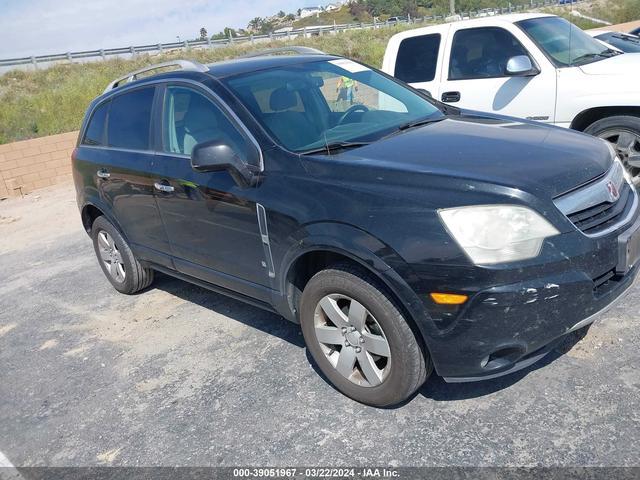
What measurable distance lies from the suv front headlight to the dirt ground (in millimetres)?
923

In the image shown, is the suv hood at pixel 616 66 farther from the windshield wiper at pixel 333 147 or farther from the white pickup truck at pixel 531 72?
the windshield wiper at pixel 333 147

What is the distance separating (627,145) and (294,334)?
3.56 m

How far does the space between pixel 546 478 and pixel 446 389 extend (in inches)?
31.6

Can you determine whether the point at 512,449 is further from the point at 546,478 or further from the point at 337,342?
the point at 337,342

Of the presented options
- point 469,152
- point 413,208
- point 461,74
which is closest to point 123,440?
point 413,208

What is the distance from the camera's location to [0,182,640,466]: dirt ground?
9.14ft

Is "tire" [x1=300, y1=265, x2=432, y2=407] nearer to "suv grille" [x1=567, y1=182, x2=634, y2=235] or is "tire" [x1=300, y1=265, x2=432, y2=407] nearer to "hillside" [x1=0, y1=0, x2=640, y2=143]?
"suv grille" [x1=567, y1=182, x2=634, y2=235]

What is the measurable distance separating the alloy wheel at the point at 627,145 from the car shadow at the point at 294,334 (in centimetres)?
244

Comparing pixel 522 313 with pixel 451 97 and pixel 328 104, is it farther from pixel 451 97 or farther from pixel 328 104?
pixel 451 97

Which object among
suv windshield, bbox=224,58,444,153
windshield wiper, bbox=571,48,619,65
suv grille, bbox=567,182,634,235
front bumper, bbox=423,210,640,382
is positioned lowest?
front bumper, bbox=423,210,640,382

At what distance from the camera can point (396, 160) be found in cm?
297

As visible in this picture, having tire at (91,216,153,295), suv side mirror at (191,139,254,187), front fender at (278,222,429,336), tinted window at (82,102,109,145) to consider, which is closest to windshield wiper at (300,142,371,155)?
suv side mirror at (191,139,254,187)

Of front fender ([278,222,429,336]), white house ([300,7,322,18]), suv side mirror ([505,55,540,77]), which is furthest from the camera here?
white house ([300,7,322,18])

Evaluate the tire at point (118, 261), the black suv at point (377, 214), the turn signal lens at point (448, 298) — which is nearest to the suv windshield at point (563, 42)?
the black suv at point (377, 214)
